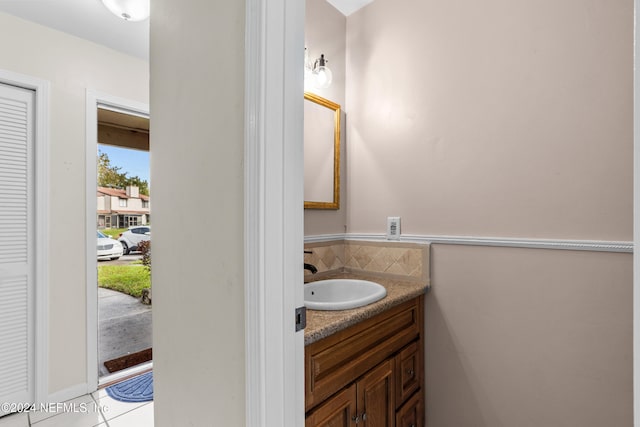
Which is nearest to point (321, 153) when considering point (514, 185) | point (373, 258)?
point (373, 258)

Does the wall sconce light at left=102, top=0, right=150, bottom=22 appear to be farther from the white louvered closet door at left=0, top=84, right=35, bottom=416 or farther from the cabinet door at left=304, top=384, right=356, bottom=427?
the cabinet door at left=304, top=384, right=356, bottom=427

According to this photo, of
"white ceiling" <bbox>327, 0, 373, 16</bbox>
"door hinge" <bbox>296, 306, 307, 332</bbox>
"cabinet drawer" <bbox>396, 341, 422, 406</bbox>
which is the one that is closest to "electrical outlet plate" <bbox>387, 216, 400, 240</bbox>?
"cabinet drawer" <bbox>396, 341, 422, 406</bbox>

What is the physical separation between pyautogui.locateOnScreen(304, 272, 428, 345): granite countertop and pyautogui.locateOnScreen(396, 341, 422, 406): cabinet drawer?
0.28 m

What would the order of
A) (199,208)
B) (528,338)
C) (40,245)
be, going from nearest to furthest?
(199,208), (528,338), (40,245)

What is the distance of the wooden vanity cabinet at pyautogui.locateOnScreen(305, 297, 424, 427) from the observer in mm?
1032

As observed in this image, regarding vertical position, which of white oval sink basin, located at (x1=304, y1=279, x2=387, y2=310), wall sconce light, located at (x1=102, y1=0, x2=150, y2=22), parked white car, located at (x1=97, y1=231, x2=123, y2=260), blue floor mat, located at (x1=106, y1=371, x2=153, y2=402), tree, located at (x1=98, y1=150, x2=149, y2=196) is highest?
wall sconce light, located at (x1=102, y1=0, x2=150, y2=22)

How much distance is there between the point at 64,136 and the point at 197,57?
1757 millimetres

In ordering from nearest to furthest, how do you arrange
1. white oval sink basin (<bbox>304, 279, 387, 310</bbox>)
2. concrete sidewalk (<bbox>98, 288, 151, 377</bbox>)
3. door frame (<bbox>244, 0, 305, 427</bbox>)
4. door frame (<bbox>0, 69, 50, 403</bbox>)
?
door frame (<bbox>244, 0, 305, 427</bbox>) < white oval sink basin (<bbox>304, 279, 387, 310</bbox>) < door frame (<bbox>0, 69, 50, 403</bbox>) < concrete sidewalk (<bbox>98, 288, 151, 377</bbox>)

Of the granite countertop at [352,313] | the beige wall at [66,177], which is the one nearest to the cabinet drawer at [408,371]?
the granite countertop at [352,313]

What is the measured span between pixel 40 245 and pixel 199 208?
1779 mm

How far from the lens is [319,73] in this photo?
5.73 feet

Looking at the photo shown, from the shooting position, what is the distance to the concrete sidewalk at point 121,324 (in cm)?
274

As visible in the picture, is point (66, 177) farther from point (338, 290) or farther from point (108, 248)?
point (338, 290)

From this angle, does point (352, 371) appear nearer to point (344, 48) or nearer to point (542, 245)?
point (542, 245)
